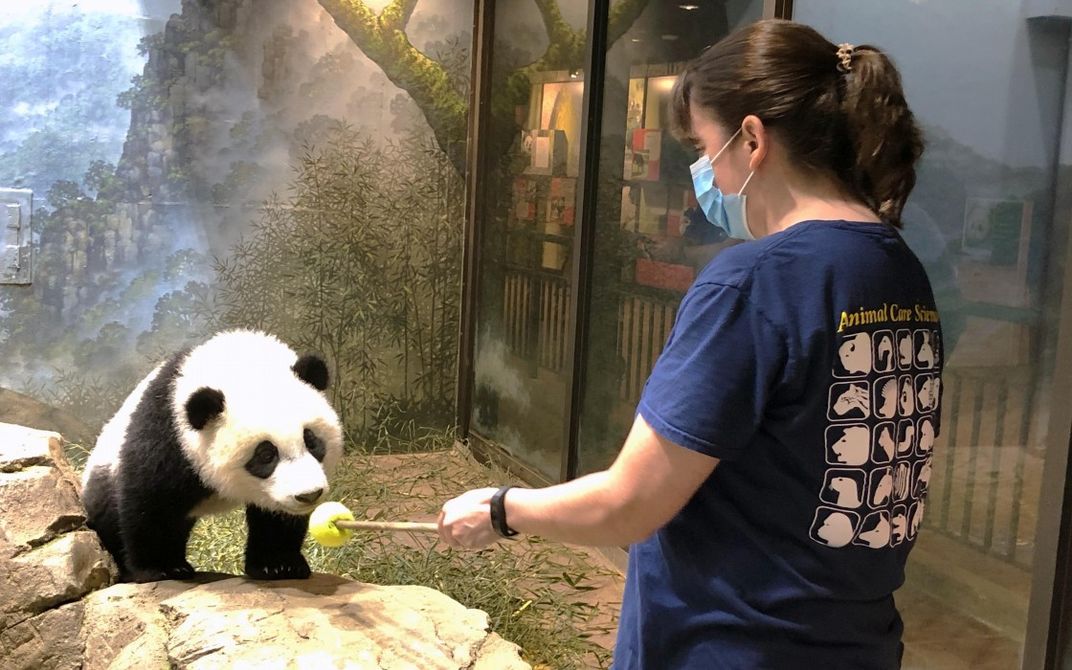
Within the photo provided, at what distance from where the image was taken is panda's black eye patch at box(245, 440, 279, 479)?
7.80 feet

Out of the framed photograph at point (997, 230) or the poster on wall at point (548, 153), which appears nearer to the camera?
the framed photograph at point (997, 230)

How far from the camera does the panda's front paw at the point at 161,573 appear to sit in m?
2.48

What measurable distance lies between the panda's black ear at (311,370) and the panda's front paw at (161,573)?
1.86 ft

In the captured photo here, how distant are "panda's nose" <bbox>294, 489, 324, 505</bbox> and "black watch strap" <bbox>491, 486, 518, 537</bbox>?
1061 mm

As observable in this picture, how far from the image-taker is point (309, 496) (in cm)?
229

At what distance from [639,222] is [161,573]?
2075 millimetres

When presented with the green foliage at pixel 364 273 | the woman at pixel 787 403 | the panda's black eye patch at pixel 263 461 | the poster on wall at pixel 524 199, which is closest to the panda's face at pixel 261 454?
the panda's black eye patch at pixel 263 461

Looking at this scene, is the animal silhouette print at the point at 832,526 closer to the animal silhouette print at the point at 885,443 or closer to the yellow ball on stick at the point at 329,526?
the animal silhouette print at the point at 885,443

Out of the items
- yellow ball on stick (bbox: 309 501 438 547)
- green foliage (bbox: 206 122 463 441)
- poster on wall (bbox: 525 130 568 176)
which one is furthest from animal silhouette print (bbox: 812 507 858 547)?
green foliage (bbox: 206 122 463 441)

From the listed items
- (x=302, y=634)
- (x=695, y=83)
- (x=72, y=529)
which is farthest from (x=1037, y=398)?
(x=72, y=529)

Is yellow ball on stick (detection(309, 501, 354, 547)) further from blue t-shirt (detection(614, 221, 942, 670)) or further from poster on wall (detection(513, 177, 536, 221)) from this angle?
poster on wall (detection(513, 177, 536, 221))

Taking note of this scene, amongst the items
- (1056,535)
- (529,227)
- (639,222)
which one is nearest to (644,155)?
(639,222)

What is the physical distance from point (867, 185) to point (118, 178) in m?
4.12

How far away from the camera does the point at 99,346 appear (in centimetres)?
465
